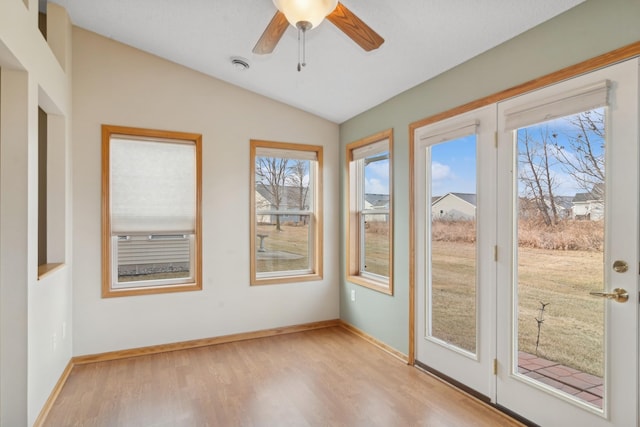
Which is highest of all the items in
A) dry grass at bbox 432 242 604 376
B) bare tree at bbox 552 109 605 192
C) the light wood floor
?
bare tree at bbox 552 109 605 192

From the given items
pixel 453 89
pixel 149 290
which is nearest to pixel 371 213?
pixel 453 89

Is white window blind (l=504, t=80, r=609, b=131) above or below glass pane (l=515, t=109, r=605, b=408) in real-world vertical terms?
above

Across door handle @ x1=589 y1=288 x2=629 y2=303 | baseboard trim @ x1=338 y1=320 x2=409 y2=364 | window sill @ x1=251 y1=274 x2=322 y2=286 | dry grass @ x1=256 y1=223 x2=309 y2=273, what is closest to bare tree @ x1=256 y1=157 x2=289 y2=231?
dry grass @ x1=256 y1=223 x2=309 y2=273

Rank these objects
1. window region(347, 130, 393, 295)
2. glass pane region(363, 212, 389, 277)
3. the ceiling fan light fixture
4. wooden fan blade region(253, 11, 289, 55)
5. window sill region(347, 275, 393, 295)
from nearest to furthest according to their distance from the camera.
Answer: the ceiling fan light fixture
wooden fan blade region(253, 11, 289, 55)
window sill region(347, 275, 393, 295)
window region(347, 130, 393, 295)
glass pane region(363, 212, 389, 277)

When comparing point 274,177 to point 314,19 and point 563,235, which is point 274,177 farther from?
point 563,235

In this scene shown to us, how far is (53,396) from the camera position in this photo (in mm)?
2676

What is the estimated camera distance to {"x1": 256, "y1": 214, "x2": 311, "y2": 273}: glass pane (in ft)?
13.9

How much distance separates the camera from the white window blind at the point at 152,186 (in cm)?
356

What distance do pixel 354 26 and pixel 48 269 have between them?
2.82 meters

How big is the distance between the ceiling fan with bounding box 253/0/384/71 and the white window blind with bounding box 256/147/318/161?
2030 mm

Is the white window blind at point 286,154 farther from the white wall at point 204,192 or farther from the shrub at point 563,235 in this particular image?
the shrub at point 563,235

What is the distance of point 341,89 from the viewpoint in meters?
3.61

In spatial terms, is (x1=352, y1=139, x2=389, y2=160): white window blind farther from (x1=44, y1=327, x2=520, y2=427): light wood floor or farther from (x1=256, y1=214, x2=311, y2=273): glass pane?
(x1=44, y1=327, x2=520, y2=427): light wood floor

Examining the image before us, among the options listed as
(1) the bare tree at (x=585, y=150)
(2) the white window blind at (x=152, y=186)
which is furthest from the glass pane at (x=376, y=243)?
(2) the white window blind at (x=152, y=186)
